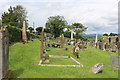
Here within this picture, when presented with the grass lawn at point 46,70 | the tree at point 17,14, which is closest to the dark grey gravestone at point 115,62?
the grass lawn at point 46,70

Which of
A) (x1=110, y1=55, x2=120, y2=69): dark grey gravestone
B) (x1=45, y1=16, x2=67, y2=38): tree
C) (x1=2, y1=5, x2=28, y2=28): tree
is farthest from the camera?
(x1=45, y1=16, x2=67, y2=38): tree

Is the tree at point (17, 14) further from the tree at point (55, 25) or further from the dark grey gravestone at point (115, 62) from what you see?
the dark grey gravestone at point (115, 62)

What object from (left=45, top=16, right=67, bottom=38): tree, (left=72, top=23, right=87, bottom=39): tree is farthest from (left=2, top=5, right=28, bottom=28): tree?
(left=72, top=23, right=87, bottom=39): tree


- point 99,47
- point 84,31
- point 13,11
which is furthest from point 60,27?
point 99,47

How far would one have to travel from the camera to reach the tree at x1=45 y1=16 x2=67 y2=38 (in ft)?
224

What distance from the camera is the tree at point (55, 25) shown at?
68.1 metres

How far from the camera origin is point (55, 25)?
68.1m

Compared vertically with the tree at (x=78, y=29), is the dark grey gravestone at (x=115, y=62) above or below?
below

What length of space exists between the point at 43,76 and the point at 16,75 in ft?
5.41

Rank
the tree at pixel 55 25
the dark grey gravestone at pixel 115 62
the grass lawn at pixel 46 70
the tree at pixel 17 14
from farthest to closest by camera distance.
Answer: the tree at pixel 55 25, the tree at pixel 17 14, the dark grey gravestone at pixel 115 62, the grass lawn at pixel 46 70

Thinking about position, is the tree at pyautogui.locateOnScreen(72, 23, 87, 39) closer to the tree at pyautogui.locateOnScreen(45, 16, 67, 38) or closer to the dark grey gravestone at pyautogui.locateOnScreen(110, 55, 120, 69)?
the tree at pyautogui.locateOnScreen(45, 16, 67, 38)

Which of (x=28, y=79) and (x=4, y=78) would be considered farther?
(x=28, y=79)

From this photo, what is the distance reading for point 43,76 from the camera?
22.1 feet

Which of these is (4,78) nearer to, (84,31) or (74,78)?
(74,78)
